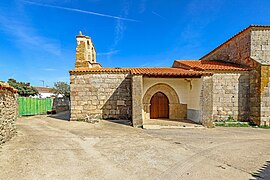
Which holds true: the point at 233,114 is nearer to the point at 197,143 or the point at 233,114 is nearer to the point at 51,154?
the point at 197,143

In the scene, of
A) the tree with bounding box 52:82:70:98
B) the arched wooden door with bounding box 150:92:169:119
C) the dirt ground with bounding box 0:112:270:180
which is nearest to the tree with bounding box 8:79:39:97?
the tree with bounding box 52:82:70:98

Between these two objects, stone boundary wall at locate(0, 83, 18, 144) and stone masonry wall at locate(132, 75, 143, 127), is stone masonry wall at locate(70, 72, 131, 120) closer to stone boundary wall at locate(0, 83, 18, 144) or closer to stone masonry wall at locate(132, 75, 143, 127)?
stone masonry wall at locate(132, 75, 143, 127)

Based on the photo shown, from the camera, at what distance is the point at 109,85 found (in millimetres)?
9938

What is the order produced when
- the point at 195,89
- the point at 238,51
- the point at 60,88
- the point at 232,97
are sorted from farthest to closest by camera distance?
the point at 60,88
the point at 238,51
the point at 232,97
the point at 195,89

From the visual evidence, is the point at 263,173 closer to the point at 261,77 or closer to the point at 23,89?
the point at 261,77

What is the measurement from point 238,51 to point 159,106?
6.49 m

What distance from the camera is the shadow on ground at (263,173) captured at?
3198mm

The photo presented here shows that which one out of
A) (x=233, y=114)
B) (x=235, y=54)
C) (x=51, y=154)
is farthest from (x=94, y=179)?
(x=235, y=54)

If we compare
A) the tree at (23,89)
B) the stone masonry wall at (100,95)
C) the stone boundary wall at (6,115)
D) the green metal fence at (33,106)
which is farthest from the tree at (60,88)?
the stone boundary wall at (6,115)

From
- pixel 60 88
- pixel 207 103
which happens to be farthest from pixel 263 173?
pixel 60 88

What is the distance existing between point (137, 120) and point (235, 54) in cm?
855

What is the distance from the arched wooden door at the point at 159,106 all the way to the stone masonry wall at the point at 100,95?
6.23 ft

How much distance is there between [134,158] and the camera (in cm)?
416

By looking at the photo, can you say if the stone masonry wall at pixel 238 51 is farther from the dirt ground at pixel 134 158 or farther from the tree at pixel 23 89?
the tree at pixel 23 89
